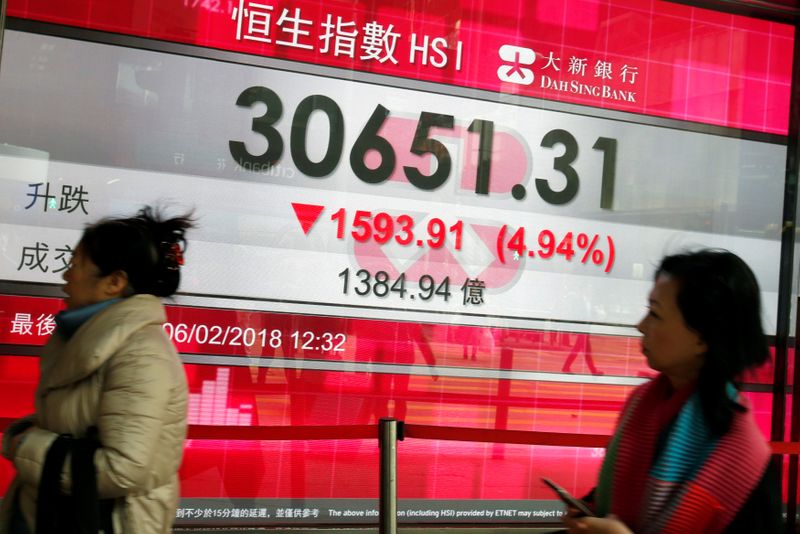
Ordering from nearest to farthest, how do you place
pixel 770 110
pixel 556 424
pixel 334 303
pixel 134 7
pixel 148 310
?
pixel 148 310
pixel 134 7
pixel 334 303
pixel 556 424
pixel 770 110

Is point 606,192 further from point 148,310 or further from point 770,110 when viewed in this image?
point 148,310

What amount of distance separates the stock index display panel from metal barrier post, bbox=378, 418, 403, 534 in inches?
32.4

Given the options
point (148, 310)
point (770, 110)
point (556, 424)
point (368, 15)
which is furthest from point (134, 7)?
point (770, 110)

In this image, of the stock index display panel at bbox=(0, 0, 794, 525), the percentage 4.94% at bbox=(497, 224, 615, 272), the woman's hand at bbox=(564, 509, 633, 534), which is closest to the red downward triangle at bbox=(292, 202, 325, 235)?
the stock index display panel at bbox=(0, 0, 794, 525)

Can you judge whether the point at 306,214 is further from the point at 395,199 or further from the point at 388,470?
the point at 388,470

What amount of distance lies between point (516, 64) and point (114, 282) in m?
3.18

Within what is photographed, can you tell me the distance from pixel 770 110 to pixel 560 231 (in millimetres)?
1575

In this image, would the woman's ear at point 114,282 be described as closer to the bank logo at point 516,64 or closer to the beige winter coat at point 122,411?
the beige winter coat at point 122,411

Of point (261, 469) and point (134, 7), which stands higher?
point (134, 7)

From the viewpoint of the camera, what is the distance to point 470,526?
195 inches

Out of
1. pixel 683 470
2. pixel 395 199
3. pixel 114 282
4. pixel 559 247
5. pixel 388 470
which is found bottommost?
pixel 388 470

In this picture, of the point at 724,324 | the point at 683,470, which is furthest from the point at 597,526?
the point at 724,324

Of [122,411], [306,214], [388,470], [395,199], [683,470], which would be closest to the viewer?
[683,470]

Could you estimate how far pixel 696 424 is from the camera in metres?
1.76
